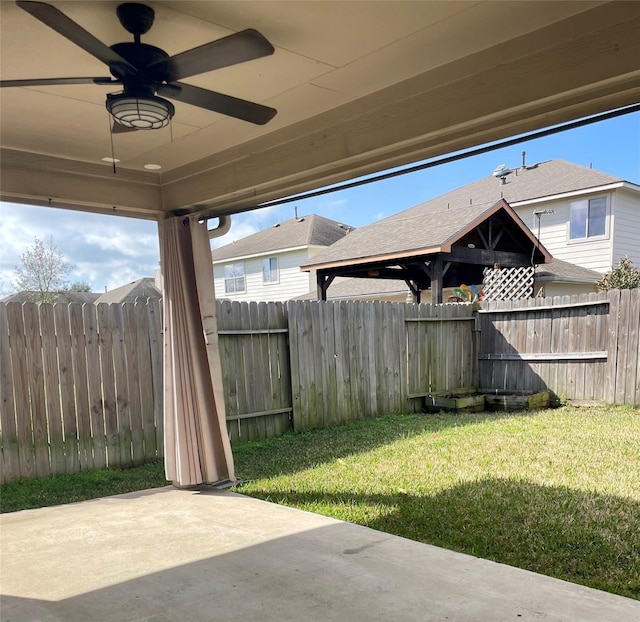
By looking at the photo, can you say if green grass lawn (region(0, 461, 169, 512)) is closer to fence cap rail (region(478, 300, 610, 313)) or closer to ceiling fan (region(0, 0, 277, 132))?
ceiling fan (region(0, 0, 277, 132))

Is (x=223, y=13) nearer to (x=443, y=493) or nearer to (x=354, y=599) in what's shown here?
(x=354, y=599)

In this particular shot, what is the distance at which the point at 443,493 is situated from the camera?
3.68 metres

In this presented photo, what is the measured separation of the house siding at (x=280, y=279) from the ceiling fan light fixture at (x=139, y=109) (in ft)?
40.9

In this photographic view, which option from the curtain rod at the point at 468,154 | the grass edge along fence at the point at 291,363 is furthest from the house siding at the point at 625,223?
the curtain rod at the point at 468,154

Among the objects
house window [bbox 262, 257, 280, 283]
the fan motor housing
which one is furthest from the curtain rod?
house window [bbox 262, 257, 280, 283]

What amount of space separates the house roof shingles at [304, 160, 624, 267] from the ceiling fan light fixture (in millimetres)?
6906

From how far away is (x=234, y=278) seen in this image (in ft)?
54.7

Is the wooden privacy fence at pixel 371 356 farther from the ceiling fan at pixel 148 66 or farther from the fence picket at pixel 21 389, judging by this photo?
the ceiling fan at pixel 148 66

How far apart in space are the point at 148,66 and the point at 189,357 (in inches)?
100

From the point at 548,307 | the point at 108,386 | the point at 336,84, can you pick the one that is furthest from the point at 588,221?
the point at 108,386

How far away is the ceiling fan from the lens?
1.76m

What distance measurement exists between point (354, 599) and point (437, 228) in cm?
803

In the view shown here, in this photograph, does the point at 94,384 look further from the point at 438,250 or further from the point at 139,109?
the point at 438,250

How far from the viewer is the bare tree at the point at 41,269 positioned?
615 inches
